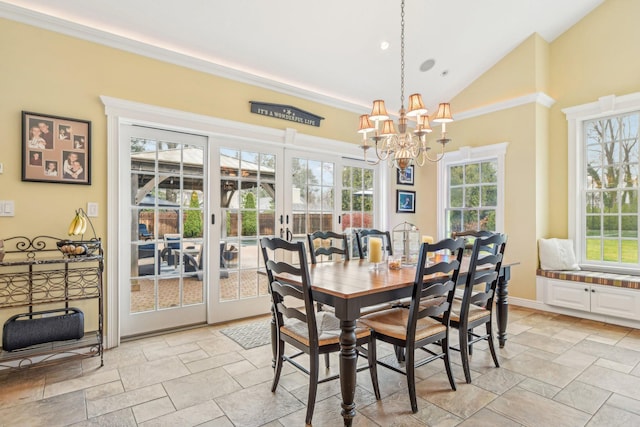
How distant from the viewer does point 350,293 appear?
1894 millimetres

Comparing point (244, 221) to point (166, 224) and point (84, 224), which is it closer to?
point (166, 224)

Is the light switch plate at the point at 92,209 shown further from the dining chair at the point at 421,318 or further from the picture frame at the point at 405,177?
the picture frame at the point at 405,177

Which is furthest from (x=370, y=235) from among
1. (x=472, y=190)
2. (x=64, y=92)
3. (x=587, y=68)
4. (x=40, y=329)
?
(x=587, y=68)

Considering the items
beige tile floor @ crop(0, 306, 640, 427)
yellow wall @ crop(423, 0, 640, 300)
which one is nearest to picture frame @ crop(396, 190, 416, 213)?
yellow wall @ crop(423, 0, 640, 300)

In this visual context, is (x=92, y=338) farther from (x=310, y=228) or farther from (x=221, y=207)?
(x=310, y=228)

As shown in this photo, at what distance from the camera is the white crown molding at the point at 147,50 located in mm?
2697

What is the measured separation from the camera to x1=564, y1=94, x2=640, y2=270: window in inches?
160

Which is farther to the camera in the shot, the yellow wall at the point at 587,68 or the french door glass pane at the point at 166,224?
the yellow wall at the point at 587,68

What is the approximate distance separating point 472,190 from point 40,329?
5.14 meters

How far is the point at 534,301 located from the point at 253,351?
352 cm

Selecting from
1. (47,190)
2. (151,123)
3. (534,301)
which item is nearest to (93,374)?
(47,190)

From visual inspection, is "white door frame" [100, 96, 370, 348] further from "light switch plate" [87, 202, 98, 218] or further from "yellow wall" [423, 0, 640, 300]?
"yellow wall" [423, 0, 640, 300]

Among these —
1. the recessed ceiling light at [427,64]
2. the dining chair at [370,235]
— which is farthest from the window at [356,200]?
the recessed ceiling light at [427,64]

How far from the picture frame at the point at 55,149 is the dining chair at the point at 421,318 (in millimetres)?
2617
